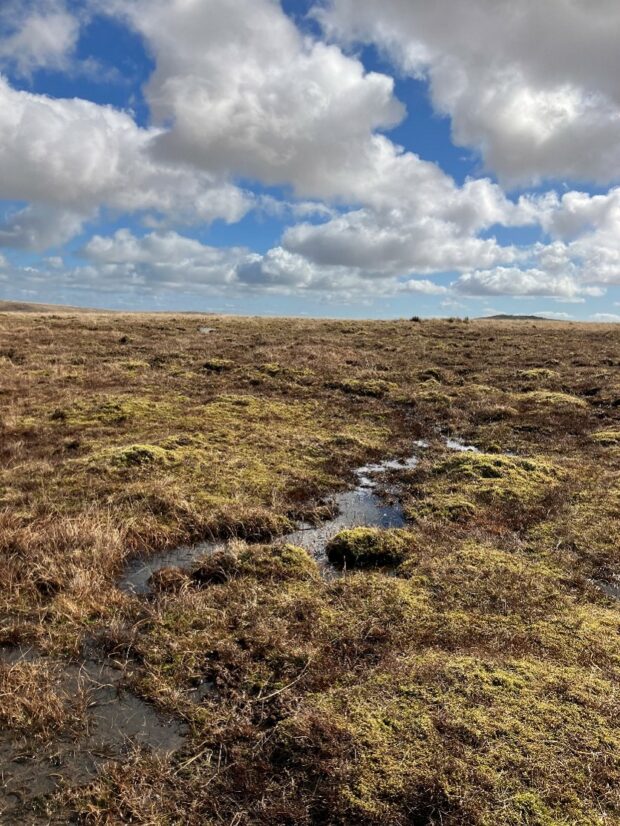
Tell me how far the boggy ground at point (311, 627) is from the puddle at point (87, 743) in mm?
75

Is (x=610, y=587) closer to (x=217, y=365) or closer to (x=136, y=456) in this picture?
(x=136, y=456)

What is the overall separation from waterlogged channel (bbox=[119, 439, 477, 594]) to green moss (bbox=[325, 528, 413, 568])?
13.8 inches

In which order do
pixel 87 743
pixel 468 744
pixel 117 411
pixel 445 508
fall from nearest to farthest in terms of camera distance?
pixel 468 744
pixel 87 743
pixel 445 508
pixel 117 411

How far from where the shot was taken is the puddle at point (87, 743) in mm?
5773

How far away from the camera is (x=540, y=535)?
41.1ft

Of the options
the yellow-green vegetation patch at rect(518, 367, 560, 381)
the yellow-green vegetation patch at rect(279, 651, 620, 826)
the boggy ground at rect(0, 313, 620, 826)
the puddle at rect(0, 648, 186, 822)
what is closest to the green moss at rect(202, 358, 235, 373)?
the boggy ground at rect(0, 313, 620, 826)

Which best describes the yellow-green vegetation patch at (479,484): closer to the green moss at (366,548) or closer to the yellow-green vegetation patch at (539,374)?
the green moss at (366,548)

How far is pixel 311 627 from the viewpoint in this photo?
27.8ft

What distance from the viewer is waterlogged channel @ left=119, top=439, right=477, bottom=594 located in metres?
10.6

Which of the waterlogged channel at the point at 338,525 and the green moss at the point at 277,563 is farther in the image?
the waterlogged channel at the point at 338,525

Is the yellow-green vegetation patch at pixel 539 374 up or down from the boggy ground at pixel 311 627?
up

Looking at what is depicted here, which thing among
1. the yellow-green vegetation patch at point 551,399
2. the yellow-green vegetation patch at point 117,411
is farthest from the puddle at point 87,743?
the yellow-green vegetation patch at point 551,399

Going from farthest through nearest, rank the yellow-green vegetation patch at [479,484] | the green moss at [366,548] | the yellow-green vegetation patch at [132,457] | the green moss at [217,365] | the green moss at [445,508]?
1. the green moss at [217,365]
2. the yellow-green vegetation patch at [132,457]
3. the yellow-green vegetation patch at [479,484]
4. the green moss at [445,508]
5. the green moss at [366,548]

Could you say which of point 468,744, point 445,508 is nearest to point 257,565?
point 468,744
